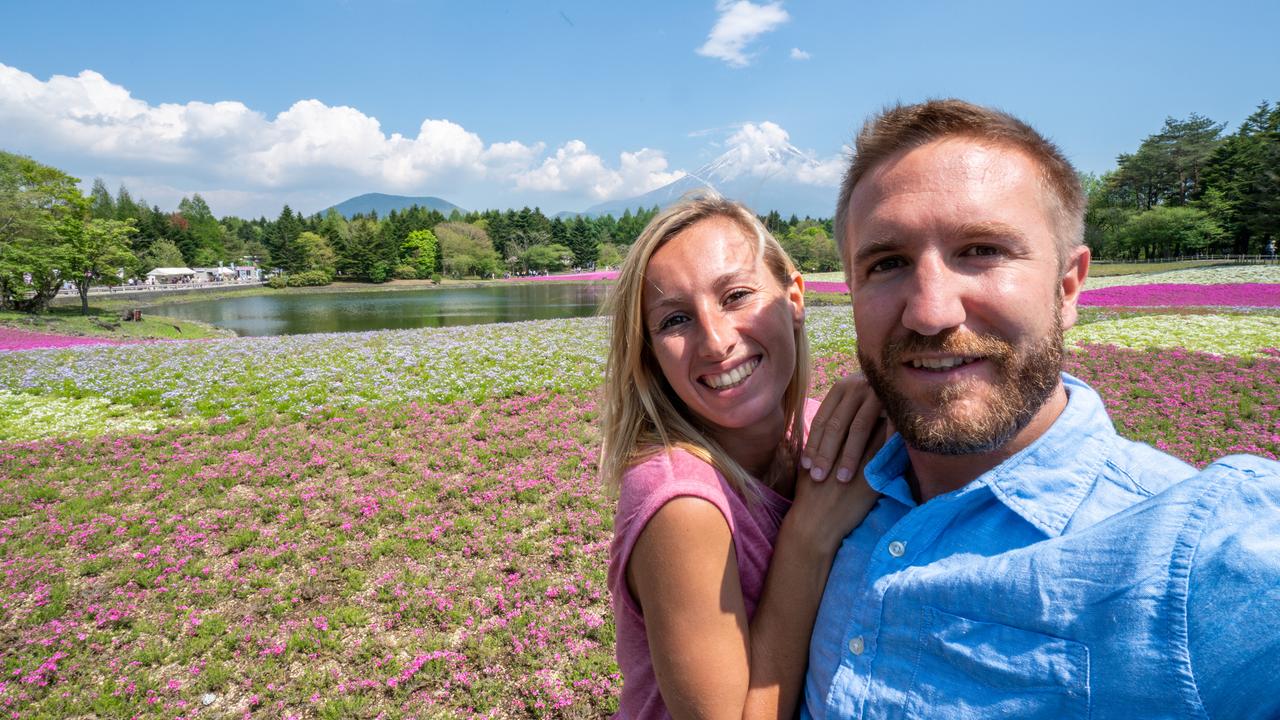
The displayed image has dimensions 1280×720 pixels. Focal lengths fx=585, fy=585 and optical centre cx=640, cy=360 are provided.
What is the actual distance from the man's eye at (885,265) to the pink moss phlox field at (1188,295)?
1228 inches

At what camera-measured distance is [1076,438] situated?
1346 mm

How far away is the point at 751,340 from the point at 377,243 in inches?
3324

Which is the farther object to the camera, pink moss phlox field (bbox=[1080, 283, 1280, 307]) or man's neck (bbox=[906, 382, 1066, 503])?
pink moss phlox field (bbox=[1080, 283, 1280, 307])

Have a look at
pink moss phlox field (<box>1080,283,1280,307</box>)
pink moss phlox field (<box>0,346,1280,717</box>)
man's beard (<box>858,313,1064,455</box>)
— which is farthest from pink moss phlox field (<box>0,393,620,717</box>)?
pink moss phlox field (<box>1080,283,1280,307</box>)

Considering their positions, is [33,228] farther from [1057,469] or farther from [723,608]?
[1057,469]

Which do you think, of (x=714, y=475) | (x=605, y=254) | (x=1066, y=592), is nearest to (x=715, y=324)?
(x=714, y=475)

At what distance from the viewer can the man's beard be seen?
4.36ft

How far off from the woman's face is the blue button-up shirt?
53 cm

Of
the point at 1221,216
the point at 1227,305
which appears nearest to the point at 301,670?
the point at 1227,305

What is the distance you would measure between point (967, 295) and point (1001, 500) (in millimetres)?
465

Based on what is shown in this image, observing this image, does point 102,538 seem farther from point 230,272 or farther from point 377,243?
point 230,272

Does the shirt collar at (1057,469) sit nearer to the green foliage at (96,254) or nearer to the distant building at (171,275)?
the green foliage at (96,254)

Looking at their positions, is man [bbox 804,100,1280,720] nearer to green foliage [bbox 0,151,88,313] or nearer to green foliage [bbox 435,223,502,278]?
green foliage [bbox 0,151,88,313]

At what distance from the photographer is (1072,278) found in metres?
1.51
